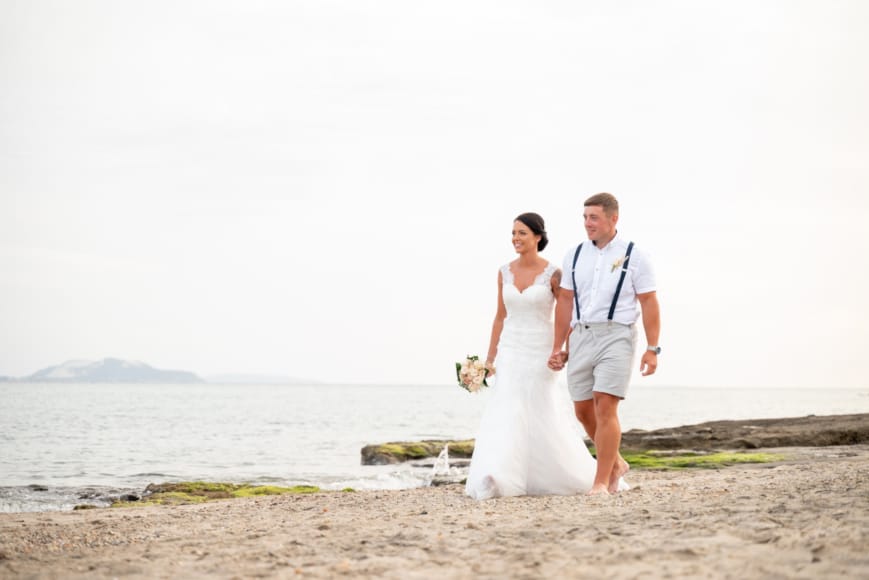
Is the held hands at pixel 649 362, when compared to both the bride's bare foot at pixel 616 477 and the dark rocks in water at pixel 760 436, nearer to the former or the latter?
the bride's bare foot at pixel 616 477

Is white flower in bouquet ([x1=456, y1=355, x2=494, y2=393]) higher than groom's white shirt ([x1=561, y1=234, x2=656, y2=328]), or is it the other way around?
groom's white shirt ([x1=561, y1=234, x2=656, y2=328])

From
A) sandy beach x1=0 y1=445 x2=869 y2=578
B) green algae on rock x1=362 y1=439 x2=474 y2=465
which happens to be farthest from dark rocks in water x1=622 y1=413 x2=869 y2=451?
sandy beach x1=0 y1=445 x2=869 y2=578

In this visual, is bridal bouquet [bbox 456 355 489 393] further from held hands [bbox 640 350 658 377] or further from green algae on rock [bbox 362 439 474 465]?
green algae on rock [bbox 362 439 474 465]

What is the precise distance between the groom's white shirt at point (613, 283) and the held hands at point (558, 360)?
509mm

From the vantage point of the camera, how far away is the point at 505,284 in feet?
29.5

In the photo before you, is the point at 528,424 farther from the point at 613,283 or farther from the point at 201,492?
the point at 201,492

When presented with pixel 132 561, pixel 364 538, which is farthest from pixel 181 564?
pixel 364 538

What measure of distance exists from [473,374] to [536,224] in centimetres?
174

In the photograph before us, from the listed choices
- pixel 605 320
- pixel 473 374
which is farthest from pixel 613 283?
pixel 473 374

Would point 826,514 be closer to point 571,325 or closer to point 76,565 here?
point 571,325

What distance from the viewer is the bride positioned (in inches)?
331

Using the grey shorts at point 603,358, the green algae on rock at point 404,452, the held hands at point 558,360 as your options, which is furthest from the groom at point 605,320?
the green algae on rock at point 404,452

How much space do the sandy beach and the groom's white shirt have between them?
1.69m

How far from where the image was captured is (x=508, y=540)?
17.6 feet
